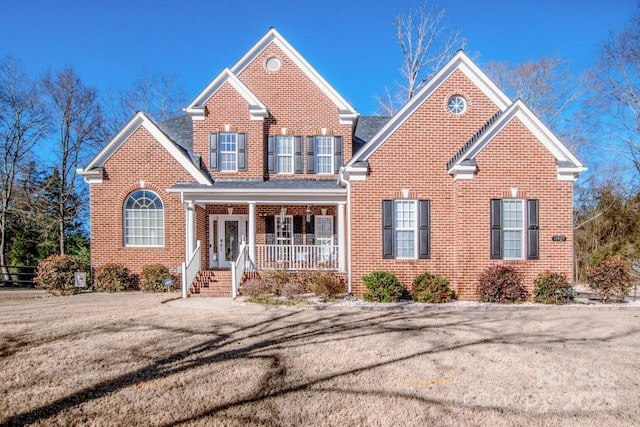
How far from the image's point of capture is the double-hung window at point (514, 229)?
38.1 feet

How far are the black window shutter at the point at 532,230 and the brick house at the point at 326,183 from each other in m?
0.03

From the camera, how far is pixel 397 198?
12.1 m

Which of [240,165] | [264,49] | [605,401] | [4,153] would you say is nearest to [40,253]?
[4,153]

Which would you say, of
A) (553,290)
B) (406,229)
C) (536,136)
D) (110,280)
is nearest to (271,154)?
Answer: (406,229)

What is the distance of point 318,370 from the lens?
555cm

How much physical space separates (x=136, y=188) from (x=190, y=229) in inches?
111

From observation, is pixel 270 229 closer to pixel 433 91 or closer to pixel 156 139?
pixel 156 139

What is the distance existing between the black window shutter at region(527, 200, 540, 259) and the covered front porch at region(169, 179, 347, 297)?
5641 millimetres

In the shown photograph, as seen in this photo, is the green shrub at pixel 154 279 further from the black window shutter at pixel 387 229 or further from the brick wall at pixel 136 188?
the black window shutter at pixel 387 229

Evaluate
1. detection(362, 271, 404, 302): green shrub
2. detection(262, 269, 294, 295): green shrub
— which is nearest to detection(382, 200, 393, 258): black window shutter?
detection(362, 271, 404, 302): green shrub

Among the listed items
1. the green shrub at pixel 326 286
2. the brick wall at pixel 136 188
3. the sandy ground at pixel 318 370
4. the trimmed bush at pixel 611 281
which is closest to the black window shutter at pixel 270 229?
the brick wall at pixel 136 188

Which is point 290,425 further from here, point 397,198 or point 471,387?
point 397,198

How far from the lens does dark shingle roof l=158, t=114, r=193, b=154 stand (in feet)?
53.8

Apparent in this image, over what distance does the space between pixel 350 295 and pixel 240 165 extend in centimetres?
695
